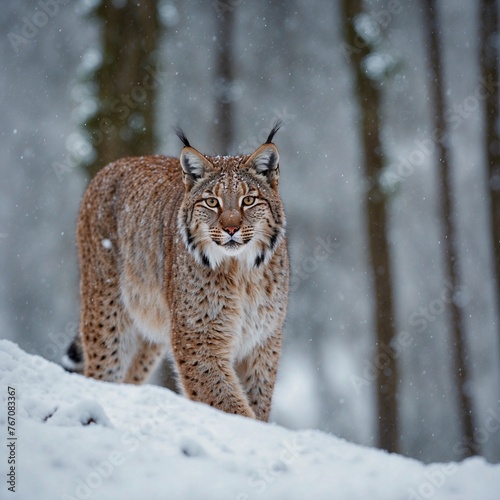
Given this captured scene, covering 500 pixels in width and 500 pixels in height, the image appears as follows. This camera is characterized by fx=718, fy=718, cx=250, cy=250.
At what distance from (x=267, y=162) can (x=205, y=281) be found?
3.11ft

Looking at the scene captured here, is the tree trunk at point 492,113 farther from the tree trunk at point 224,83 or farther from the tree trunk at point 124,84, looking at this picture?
the tree trunk at point 124,84

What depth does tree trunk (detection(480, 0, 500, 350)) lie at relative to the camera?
10.4 m

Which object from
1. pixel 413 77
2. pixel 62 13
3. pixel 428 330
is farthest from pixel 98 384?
pixel 428 330

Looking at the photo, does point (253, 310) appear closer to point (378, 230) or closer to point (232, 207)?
point (232, 207)

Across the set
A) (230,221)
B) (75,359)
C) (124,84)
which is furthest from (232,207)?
(124,84)

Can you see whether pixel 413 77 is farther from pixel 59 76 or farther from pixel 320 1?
pixel 59 76

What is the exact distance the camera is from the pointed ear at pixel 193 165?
16.6 ft

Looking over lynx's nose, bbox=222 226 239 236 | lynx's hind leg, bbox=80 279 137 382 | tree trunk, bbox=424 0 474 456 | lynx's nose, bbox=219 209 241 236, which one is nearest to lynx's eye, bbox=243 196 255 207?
lynx's nose, bbox=219 209 241 236

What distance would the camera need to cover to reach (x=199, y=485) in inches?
119

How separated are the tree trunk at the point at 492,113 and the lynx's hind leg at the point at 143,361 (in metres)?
5.89

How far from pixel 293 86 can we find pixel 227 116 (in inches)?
89.5

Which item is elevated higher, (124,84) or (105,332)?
(124,84)

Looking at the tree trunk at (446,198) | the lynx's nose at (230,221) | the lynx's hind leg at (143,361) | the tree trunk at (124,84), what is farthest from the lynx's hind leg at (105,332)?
the tree trunk at (446,198)

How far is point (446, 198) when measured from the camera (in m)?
10.5
